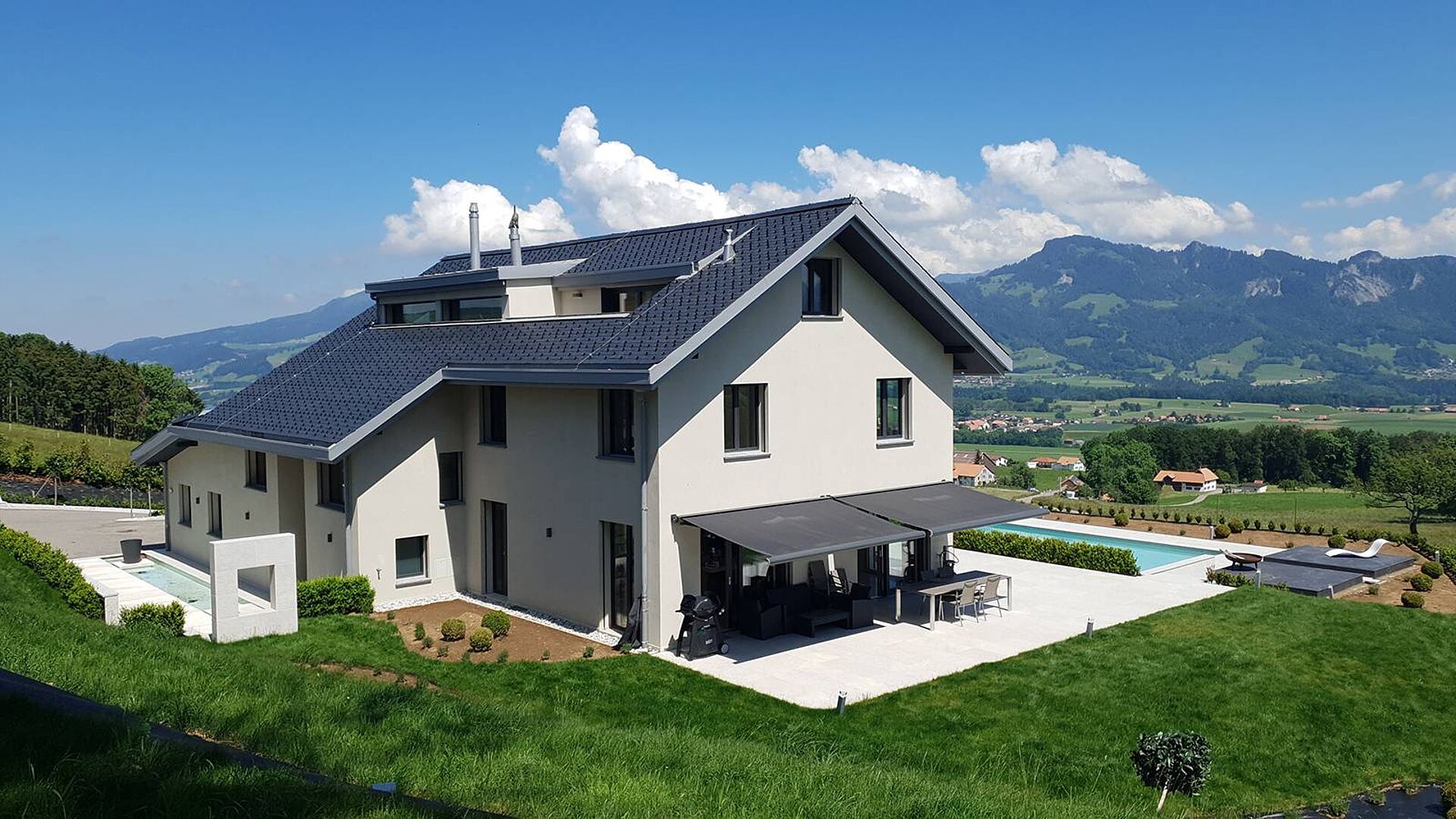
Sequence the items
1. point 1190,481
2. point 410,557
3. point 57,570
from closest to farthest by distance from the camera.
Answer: point 57,570, point 410,557, point 1190,481

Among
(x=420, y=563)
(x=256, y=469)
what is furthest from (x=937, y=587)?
(x=256, y=469)

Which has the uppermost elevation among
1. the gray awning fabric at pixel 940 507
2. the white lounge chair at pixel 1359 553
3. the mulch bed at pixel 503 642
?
the gray awning fabric at pixel 940 507

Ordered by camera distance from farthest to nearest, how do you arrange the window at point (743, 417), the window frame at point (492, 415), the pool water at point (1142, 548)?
the pool water at point (1142, 548)
the window frame at point (492, 415)
the window at point (743, 417)

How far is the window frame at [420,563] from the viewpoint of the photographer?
22.0m

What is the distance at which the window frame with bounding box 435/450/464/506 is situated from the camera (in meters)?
22.7

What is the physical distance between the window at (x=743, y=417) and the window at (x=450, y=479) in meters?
7.11

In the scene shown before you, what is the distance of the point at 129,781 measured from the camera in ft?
20.9

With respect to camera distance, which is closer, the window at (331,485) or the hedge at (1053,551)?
the window at (331,485)

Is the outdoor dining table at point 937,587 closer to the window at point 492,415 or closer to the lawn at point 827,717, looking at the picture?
the lawn at point 827,717

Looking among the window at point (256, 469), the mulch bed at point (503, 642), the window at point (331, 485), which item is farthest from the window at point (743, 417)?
the window at point (256, 469)

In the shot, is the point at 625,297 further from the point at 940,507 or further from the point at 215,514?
the point at 215,514

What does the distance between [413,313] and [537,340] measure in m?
8.01

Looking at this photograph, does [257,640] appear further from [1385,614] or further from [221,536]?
[1385,614]

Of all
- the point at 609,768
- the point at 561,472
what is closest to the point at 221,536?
the point at 561,472
